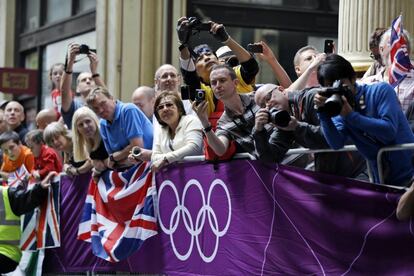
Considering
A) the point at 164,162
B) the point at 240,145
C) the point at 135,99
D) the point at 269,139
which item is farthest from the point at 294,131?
the point at 135,99

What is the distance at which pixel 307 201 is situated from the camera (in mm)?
8367

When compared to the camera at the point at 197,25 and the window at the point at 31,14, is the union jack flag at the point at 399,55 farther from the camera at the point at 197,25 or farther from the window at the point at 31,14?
the window at the point at 31,14

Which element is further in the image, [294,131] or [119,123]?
[119,123]

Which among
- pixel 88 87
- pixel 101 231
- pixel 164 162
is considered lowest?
pixel 101 231

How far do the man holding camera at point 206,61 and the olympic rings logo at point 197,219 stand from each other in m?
0.82

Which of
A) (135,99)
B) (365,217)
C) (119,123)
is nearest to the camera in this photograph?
(365,217)

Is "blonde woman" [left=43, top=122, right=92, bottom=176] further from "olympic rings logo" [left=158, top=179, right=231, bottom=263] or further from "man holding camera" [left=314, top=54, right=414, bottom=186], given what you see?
"man holding camera" [left=314, top=54, right=414, bottom=186]

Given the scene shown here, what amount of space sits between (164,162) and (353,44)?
2.74 meters

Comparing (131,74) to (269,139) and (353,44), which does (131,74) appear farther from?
(269,139)

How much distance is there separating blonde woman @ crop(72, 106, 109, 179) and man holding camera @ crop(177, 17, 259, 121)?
1.60m

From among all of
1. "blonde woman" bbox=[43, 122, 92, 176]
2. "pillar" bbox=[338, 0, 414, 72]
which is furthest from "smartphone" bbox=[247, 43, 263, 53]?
"blonde woman" bbox=[43, 122, 92, 176]

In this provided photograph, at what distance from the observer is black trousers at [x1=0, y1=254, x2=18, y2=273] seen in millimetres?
13406

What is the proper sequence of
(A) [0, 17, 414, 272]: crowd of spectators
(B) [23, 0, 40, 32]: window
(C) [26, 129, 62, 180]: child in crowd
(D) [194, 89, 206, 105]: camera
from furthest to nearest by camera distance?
(B) [23, 0, 40, 32]: window
(C) [26, 129, 62, 180]: child in crowd
(D) [194, 89, 206, 105]: camera
(A) [0, 17, 414, 272]: crowd of spectators

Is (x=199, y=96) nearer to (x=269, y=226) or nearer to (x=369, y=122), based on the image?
(x=269, y=226)
